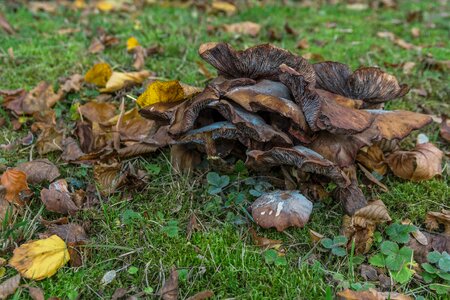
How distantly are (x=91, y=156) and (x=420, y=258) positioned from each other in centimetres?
226

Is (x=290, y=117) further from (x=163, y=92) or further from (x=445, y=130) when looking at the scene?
A: (x=445, y=130)

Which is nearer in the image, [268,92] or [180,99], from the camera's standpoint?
[268,92]

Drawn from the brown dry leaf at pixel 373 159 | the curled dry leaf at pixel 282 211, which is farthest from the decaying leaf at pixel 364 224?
the brown dry leaf at pixel 373 159

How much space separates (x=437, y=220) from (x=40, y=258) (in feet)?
7.74

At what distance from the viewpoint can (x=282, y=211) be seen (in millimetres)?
2736

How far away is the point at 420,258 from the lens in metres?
2.74

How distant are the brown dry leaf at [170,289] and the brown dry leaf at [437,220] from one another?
1.61 meters

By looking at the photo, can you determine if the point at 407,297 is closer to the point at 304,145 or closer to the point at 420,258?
the point at 420,258

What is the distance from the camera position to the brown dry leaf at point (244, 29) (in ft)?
18.8

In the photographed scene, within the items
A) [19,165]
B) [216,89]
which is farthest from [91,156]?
[216,89]

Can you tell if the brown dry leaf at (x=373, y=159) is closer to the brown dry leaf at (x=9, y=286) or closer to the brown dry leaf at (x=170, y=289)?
the brown dry leaf at (x=170, y=289)

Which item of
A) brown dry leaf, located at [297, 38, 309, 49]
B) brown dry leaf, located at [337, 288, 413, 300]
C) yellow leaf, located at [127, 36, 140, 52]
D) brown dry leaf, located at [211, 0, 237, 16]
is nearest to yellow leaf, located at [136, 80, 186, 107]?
brown dry leaf, located at [337, 288, 413, 300]

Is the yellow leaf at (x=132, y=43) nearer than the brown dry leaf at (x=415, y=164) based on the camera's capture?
No

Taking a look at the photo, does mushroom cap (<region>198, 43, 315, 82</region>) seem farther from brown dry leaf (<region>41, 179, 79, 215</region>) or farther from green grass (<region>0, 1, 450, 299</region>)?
brown dry leaf (<region>41, 179, 79, 215</region>)
